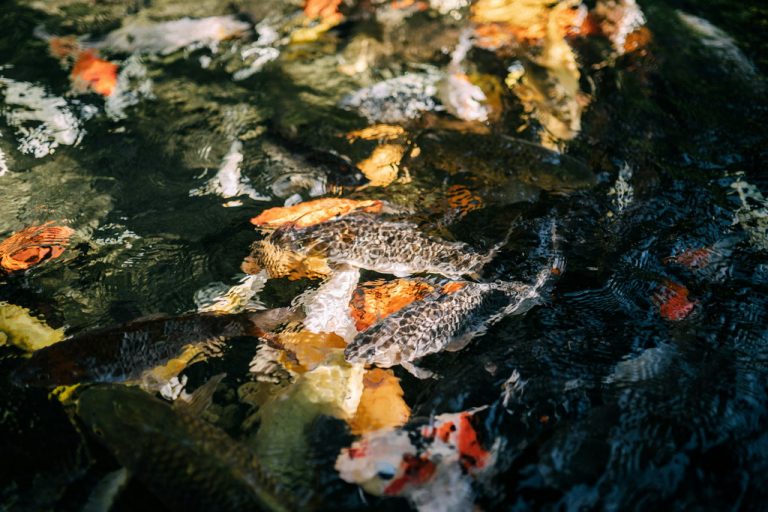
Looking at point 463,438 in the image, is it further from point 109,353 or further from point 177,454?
point 109,353

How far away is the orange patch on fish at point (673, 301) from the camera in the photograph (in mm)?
3355

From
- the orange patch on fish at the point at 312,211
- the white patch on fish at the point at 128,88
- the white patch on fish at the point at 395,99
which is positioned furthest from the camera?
the white patch on fish at the point at 128,88

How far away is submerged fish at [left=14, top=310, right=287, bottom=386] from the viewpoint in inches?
118

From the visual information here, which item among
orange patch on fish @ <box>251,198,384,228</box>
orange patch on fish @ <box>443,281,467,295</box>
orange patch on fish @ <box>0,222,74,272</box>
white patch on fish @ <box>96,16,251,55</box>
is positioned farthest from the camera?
white patch on fish @ <box>96,16,251,55</box>

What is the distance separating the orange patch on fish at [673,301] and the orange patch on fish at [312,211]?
2.01 meters

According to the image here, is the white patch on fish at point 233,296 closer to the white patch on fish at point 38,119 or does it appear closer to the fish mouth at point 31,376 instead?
the fish mouth at point 31,376

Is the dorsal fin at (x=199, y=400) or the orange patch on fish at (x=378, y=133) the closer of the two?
the dorsal fin at (x=199, y=400)

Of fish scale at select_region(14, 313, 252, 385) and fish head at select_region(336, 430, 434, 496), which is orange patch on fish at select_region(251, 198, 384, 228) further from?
fish head at select_region(336, 430, 434, 496)

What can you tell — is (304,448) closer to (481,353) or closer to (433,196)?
(481,353)

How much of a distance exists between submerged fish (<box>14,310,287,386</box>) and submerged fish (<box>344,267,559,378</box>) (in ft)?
3.23

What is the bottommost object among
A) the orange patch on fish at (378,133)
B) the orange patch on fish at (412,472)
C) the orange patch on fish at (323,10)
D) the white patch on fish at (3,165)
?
the orange patch on fish at (412,472)

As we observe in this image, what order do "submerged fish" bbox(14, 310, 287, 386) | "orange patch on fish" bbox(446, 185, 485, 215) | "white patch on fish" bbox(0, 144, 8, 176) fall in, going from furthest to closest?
"white patch on fish" bbox(0, 144, 8, 176)
"orange patch on fish" bbox(446, 185, 485, 215)
"submerged fish" bbox(14, 310, 287, 386)

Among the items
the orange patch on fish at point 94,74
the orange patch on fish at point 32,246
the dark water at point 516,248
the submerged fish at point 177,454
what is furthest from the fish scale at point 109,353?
the orange patch on fish at point 94,74

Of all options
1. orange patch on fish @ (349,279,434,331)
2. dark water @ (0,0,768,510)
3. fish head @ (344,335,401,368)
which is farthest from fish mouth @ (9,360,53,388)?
orange patch on fish @ (349,279,434,331)
